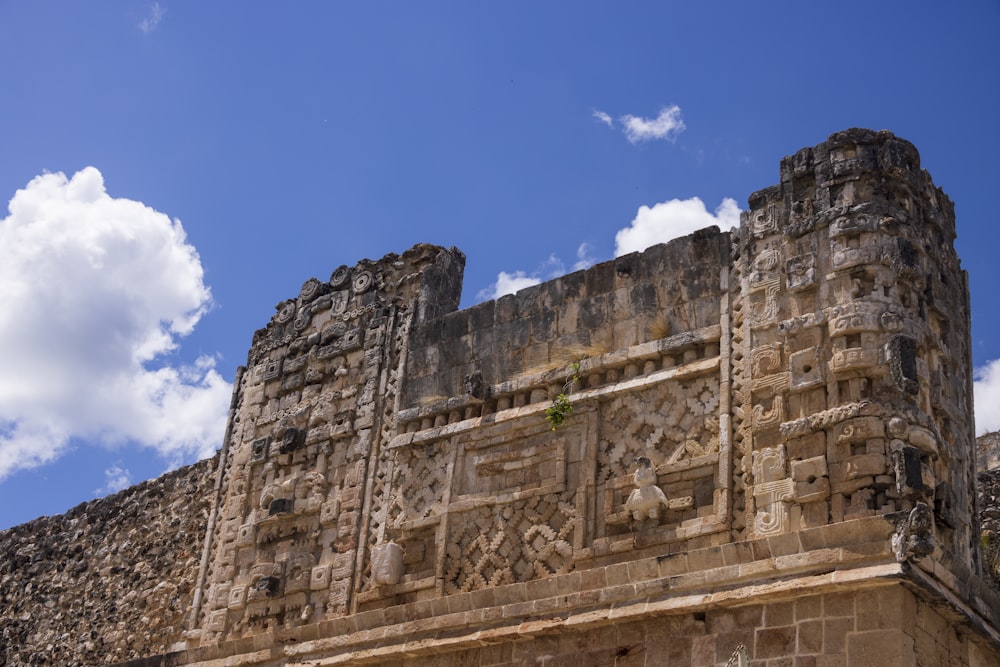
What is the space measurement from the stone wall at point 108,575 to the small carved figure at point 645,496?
5232 millimetres

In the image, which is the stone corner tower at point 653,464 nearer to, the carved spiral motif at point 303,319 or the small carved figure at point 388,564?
the small carved figure at point 388,564

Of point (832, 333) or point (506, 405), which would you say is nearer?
point (832, 333)

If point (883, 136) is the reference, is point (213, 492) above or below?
below

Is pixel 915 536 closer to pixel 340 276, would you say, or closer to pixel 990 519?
pixel 990 519

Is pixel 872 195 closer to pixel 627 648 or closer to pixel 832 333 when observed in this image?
pixel 832 333

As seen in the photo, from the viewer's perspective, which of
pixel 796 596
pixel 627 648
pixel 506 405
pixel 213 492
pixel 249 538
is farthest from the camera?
pixel 213 492

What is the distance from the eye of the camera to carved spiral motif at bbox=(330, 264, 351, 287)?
1245cm

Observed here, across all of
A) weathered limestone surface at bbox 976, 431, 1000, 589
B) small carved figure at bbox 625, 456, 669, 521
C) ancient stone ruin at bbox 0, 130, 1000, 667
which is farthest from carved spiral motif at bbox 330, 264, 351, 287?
weathered limestone surface at bbox 976, 431, 1000, 589

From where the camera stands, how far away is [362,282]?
12203mm

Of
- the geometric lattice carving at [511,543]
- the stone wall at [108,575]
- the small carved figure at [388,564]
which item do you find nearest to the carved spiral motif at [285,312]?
the stone wall at [108,575]

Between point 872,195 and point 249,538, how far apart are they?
611cm

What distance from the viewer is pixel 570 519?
9.29 metres

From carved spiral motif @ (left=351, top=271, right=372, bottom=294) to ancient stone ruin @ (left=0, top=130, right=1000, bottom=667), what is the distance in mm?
58

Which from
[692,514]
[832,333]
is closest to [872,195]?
[832,333]
